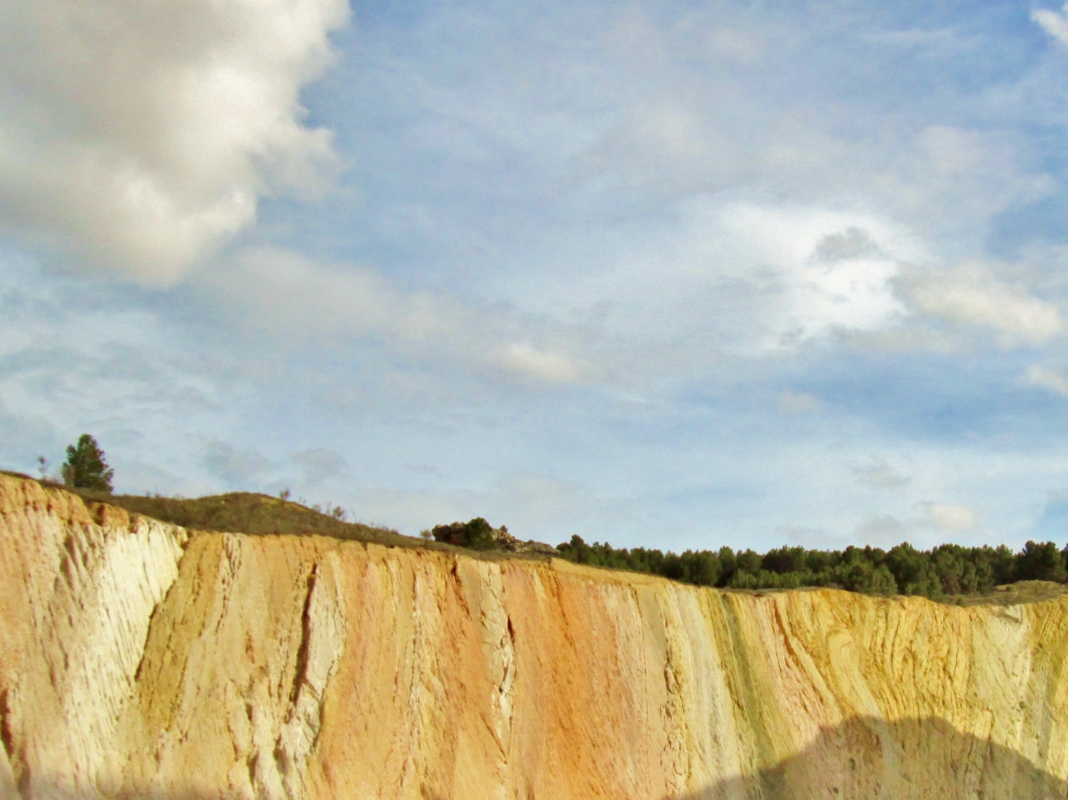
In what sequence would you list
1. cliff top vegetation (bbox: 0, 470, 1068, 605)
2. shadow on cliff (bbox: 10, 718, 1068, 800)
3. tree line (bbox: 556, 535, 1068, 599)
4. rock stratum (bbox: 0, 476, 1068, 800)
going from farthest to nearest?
tree line (bbox: 556, 535, 1068, 599), shadow on cliff (bbox: 10, 718, 1068, 800), cliff top vegetation (bbox: 0, 470, 1068, 605), rock stratum (bbox: 0, 476, 1068, 800)

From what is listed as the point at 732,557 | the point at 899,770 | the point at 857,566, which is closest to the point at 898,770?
the point at 899,770

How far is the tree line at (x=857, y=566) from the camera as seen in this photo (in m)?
41.7

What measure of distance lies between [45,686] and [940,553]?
41.6 m

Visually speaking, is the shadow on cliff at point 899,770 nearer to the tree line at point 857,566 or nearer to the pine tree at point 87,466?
the tree line at point 857,566

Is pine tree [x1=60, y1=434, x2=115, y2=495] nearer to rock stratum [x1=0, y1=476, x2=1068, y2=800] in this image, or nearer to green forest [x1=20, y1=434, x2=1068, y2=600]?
green forest [x1=20, y1=434, x2=1068, y2=600]

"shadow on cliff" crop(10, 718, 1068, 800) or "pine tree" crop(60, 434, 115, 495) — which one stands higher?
"pine tree" crop(60, 434, 115, 495)

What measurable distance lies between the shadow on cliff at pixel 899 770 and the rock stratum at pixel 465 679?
0.08 meters

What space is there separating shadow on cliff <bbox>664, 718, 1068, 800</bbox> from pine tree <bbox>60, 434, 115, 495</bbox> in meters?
18.6

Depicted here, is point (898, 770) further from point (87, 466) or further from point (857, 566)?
point (87, 466)

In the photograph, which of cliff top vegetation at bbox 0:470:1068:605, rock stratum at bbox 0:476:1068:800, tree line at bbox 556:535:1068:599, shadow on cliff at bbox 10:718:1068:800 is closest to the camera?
rock stratum at bbox 0:476:1068:800

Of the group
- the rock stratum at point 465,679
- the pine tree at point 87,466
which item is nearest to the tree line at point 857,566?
the rock stratum at point 465,679

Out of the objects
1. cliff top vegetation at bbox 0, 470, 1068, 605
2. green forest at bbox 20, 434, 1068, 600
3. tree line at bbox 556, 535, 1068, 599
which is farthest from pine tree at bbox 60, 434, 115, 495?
tree line at bbox 556, 535, 1068, 599

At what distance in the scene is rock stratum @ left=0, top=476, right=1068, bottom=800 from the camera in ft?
53.7

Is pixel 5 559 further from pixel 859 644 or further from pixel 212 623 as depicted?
pixel 859 644
